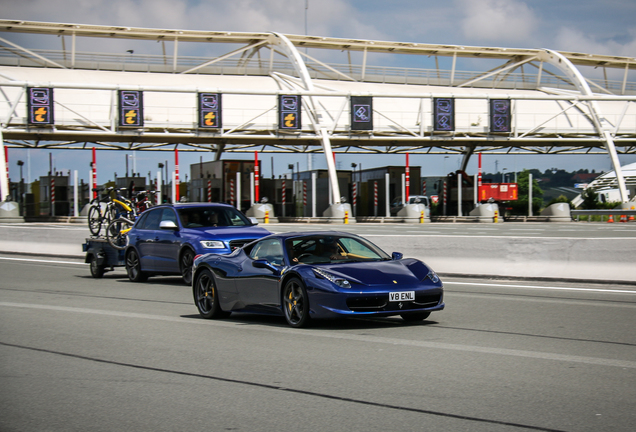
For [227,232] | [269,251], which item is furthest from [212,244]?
[269,251]

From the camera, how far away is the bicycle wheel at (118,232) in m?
18.2

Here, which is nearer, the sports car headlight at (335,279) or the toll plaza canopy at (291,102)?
the sports car headlight at (335,279)

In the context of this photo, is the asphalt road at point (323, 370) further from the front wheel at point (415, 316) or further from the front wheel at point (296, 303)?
the front wheel at point (296, 303)

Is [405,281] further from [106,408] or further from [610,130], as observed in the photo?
[610,130]

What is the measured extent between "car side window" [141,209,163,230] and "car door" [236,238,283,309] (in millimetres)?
6653

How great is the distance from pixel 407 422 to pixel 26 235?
24.5m

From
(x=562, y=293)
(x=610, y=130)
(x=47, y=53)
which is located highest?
(x=47, y=53)

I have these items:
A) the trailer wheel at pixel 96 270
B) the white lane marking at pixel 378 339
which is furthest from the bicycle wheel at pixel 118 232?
the white lane marking at pixel 378 339

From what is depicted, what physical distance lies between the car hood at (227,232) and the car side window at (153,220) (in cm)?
119

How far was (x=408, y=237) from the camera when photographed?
17844 mm

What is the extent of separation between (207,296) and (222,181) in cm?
3749

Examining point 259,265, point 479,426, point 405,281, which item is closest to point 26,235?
point 259,265

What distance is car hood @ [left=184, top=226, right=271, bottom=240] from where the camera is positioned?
15.2 m

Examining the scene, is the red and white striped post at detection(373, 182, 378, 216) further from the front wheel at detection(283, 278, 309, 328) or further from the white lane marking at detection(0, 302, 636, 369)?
the front wheel at detection(283, 278, 309, 328)
